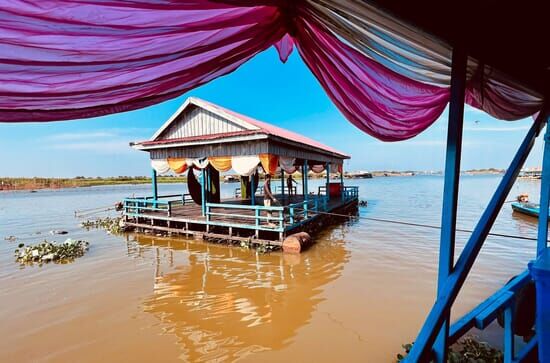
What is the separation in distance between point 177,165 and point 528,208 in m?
18.8

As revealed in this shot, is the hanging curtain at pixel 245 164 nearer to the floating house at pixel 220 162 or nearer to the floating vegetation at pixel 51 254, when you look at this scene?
the floating house at pixel 220 162

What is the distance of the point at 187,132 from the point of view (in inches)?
446

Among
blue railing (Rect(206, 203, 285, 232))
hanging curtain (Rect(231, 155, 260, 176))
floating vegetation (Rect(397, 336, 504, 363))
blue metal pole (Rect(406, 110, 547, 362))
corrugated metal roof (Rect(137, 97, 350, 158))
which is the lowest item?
floating vegetation (Rect(397, 336, 504, 363))

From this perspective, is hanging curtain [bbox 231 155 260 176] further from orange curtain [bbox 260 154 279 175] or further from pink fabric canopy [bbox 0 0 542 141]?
pink fabric canopy [bbox 0 0 542 141]

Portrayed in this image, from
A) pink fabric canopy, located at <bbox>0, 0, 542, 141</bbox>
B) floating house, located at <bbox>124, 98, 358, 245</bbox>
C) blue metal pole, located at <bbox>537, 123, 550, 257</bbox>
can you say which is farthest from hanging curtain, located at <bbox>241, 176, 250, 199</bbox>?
pink fabric canopy, located at <bbox>0, 0, 542, 141</bbox>

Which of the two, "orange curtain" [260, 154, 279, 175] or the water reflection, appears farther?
"orange curtain" [260, 154, 279, 175]

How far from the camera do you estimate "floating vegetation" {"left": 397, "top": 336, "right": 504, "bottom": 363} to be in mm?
3081

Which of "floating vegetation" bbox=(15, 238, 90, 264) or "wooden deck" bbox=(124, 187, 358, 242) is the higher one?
"wooden deck" bbox=(124, 187, 358, 242)

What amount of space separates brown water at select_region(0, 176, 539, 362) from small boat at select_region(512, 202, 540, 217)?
21.4 ft

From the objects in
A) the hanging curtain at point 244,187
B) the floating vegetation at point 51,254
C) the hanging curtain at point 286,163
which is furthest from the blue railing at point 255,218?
the hanging curtain at point 244,187

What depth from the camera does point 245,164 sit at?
9.68 meters

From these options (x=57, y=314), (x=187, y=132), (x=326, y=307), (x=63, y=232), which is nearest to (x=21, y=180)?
(x=63, y=232)

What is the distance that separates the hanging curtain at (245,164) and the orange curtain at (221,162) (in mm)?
269

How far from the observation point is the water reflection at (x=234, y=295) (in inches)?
179
